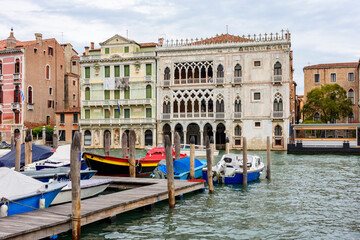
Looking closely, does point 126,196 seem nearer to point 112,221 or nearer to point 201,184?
point 112,221

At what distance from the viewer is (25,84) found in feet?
135

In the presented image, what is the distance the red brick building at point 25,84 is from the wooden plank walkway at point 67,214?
31495 mm

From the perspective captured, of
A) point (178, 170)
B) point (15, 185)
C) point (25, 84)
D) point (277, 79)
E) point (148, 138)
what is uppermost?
point (25, 84)

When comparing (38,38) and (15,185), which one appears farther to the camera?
(38,38)

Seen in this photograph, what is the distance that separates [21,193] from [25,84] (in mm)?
34892

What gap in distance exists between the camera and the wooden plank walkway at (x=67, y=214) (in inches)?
292

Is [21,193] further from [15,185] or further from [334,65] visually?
[334,65]

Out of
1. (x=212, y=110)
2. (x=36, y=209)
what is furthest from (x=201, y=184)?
(x=212, y=110)

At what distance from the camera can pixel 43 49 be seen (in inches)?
1713

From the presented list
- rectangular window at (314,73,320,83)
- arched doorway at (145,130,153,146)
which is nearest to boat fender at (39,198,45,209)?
arched doorway at (145,130,153,146)

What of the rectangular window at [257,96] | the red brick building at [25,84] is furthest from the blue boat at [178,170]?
the red brick building at [25,84]

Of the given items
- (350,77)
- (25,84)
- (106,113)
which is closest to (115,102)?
(106,113)

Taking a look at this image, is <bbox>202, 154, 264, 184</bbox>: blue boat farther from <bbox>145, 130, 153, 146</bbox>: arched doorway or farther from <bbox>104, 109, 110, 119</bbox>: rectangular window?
<bbox>104, 109, 110, 119</bbox>: rectangular window

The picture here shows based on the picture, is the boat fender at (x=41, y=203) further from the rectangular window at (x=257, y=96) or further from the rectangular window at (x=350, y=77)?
the rectangular window at (x=350, y=77)
